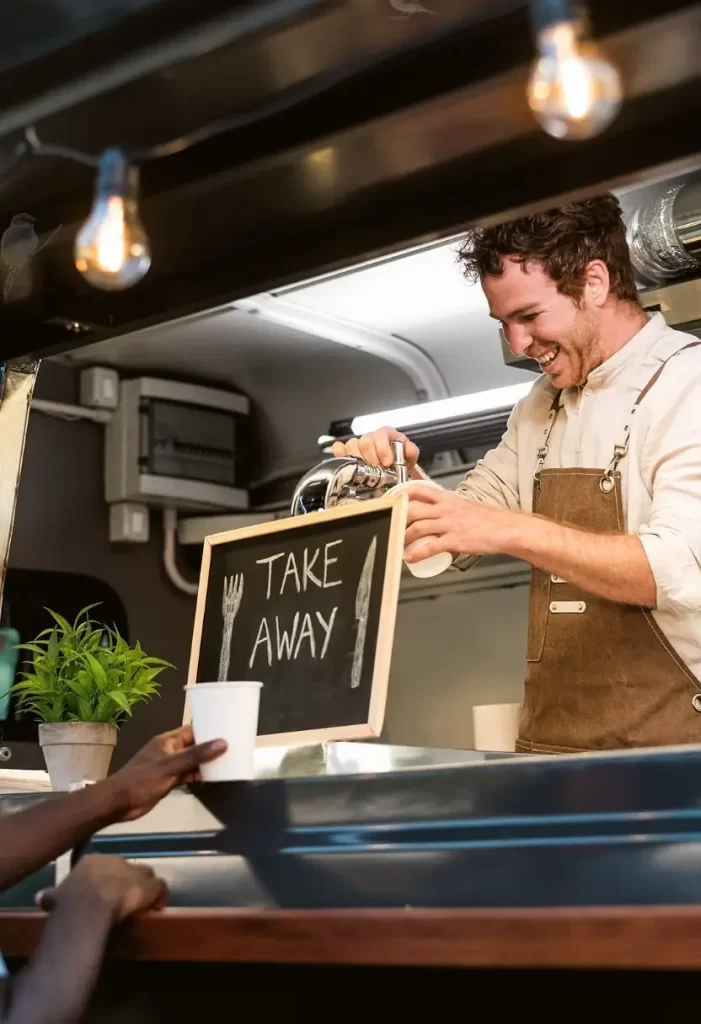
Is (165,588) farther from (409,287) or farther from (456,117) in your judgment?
(456,117)

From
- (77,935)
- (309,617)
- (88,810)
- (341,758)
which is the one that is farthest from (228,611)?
(77,935)

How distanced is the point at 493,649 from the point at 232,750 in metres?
3.26

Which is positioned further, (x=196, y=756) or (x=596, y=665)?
(x=596, y=665)

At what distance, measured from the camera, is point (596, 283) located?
2354 mm

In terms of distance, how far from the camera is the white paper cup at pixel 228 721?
1.46 metres

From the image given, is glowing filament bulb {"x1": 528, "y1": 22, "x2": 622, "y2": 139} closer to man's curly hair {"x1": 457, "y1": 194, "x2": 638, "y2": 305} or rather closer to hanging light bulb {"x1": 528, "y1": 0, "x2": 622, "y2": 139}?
hanging light bulb {"x1": 528, "y1": 0, "x2": 622, "y2": 139}

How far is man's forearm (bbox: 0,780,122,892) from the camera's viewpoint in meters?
1.47

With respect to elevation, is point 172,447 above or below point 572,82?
above

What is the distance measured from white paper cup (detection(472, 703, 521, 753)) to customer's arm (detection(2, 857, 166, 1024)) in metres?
1.00

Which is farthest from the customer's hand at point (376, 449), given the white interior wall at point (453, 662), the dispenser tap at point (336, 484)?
the white interior wall at point (453, 662)

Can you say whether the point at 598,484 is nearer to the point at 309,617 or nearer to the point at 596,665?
the point at 596,665

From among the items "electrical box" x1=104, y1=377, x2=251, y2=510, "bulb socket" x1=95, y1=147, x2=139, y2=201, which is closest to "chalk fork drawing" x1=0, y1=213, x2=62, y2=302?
"bulb socket" x1=95, y1=147, x2=139, y2=201

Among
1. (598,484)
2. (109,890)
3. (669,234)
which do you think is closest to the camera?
(109,890)

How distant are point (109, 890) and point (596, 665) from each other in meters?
1.05
